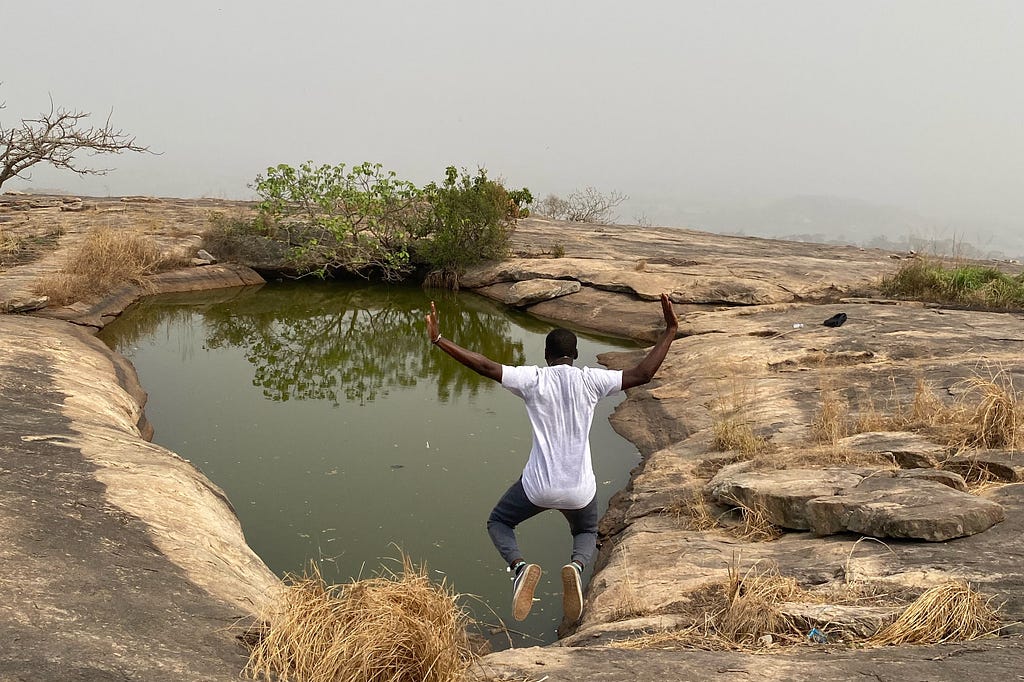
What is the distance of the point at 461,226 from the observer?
57.6 ft

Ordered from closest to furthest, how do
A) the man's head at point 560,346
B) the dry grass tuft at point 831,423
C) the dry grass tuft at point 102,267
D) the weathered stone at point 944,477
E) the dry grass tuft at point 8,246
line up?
the man's head at point 560,346
the weathered stone at point 944,477
the dry grass tuft at point 831,423
the dry grass tuft at point 102,267
the dry grass tuft at point 8,246

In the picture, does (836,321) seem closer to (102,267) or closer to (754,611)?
(754,611)

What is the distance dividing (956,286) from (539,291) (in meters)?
7.54

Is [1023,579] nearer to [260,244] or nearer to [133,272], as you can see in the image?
[133,272]

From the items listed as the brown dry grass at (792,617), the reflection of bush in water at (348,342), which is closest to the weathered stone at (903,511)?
the brown dry grass at (792,617)

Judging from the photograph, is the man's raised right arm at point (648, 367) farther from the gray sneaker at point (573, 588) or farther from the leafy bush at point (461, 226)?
the leafy bush at point (461, 226)

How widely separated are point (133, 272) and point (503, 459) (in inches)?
385

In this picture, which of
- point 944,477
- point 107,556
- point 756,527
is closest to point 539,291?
point 756,527

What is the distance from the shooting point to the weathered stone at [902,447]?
5566 millimetres

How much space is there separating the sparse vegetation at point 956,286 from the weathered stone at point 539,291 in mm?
5981

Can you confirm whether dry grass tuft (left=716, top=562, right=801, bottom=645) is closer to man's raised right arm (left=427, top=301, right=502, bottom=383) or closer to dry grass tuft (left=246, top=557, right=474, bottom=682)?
dry grass tuft (left=246, top=557, right=474, bottom=682)

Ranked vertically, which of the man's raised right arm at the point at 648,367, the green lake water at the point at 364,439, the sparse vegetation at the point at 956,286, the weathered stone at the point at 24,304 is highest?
the sparse vegetation at the point at 956,286

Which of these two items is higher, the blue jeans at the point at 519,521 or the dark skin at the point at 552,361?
the dark skin at the point at 552,361

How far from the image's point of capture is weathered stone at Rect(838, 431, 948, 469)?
5566mm
